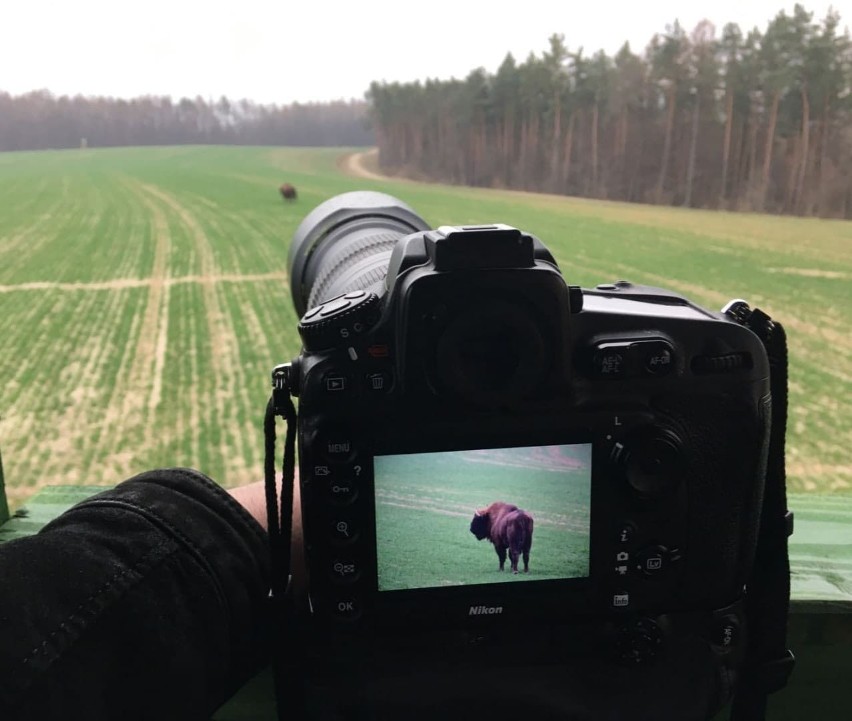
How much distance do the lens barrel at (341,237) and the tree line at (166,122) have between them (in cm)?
42

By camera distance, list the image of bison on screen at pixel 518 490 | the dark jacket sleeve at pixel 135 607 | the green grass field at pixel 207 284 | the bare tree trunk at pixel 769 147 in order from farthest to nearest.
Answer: the bare tree trunk at pixel 769 147, the green grass field at pixel 207 284, the image of bison on screen at pixel 518 490, the dark jacket sleeve at pixel 135 607

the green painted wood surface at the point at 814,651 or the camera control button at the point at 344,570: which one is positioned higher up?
the camera control button at the point at 344,570

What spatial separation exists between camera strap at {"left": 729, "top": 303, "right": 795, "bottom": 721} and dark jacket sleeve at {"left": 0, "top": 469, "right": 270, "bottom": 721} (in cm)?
41

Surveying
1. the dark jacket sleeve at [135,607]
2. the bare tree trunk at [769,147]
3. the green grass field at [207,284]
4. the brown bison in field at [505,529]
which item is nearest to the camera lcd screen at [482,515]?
A: the brown bison in field at [505,529]

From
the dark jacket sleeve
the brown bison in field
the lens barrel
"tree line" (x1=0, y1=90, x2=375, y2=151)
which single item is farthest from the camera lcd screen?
"tree line" (x1=0, y1=90, x2=375, y2=151)

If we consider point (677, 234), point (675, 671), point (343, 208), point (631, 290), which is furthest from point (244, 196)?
point (675, 671)

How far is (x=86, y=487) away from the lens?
971 mm

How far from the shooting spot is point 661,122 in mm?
1194

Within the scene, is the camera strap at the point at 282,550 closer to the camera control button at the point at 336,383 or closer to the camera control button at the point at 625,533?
the camera control button at the point at 336,383

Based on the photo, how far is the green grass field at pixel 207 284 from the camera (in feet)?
3.27

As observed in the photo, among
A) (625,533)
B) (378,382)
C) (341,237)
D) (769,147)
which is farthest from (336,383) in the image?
(769,147)

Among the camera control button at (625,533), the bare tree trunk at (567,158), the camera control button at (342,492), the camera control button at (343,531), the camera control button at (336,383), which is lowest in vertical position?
the camera control button at (625,533)

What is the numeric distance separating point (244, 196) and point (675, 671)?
105cm

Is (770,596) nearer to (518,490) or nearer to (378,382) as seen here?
(518,490)
